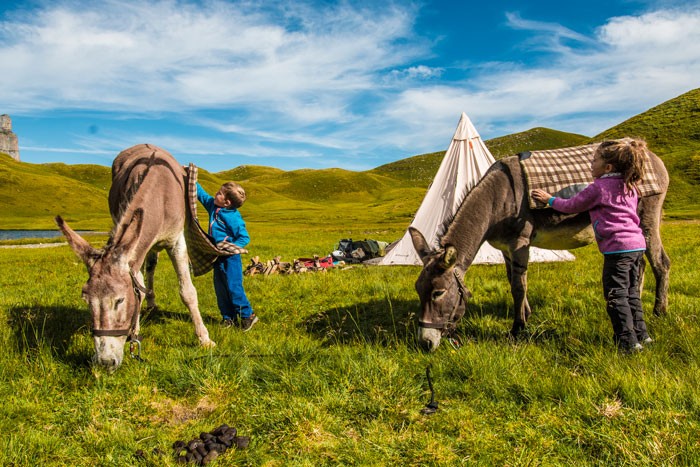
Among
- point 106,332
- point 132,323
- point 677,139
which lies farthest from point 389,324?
point 677,139

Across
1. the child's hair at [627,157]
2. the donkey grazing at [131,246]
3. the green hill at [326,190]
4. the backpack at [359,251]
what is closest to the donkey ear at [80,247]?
the donkey grazing at [131,246]

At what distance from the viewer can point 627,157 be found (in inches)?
165

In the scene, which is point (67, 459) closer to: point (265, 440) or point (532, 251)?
point (265, 440)

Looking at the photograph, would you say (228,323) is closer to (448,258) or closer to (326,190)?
(448,258)

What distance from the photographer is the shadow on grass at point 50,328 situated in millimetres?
4848

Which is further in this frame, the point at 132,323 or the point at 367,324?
the point at 367,324

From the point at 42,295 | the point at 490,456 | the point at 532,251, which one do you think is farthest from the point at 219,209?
the point at 532,251

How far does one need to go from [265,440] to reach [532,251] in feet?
34.9

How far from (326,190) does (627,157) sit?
161732 mm

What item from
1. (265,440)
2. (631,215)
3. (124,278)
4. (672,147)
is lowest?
(265,440)

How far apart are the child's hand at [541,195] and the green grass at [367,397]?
177cm

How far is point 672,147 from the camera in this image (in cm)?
5747

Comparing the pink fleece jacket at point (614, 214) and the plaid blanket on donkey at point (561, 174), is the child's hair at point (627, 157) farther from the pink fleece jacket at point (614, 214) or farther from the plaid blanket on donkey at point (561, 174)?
the plaid blanket on donkey at point (561, 174)

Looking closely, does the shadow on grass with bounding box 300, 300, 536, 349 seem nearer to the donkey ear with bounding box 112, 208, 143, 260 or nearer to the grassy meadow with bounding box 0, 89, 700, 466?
the grassy meadow with bounding box 0, 89, 700, 466
